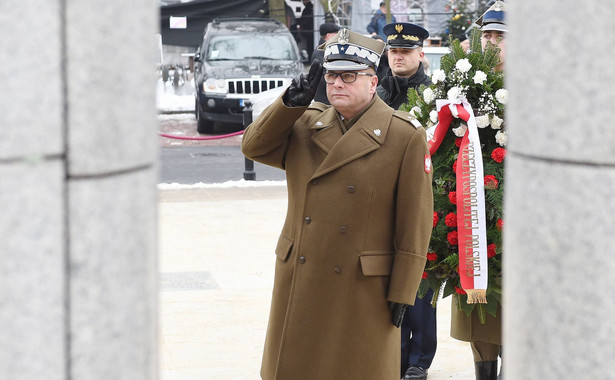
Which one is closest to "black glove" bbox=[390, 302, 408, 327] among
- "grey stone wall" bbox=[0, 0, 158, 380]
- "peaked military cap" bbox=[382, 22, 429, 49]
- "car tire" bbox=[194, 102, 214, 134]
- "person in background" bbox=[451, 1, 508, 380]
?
"person in background" bbox=[451, 1, 508, 380]

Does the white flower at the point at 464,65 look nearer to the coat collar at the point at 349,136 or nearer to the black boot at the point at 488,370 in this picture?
the coat collar at the point at 349,136

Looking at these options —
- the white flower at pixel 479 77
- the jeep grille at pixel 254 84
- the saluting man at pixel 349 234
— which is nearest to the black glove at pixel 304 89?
the saluting man at pixel 349 234

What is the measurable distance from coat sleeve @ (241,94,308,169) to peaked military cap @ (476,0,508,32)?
2.03m

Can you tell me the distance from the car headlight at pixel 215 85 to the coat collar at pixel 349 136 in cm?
1495

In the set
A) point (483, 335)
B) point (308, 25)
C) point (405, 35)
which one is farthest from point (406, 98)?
point (308, 25)

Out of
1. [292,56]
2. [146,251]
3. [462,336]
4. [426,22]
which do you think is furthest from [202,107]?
[146,251]

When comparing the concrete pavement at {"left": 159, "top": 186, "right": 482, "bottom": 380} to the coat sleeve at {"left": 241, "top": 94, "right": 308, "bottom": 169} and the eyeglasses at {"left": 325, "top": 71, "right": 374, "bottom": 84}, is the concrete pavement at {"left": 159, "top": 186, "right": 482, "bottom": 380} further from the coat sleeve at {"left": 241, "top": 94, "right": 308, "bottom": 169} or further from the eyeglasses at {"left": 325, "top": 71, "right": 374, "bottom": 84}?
the eyeglasses at {"left": 325, "top": 71, "right": 374, "bottom": 84}

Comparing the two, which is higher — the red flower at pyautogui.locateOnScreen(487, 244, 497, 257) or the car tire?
the red flower at pyautogui.locateOnScreen(487, 244, 497, 257)

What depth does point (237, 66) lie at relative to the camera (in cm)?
1961

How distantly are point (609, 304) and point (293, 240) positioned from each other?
2.32m

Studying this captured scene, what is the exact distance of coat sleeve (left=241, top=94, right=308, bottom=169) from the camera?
412 centimetres

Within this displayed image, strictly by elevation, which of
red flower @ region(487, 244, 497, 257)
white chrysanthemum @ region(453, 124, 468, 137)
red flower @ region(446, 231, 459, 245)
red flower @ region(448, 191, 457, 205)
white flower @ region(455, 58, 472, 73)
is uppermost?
white flower @ region(455, 58, 472, 73)

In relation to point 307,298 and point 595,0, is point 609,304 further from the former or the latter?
point 307,298

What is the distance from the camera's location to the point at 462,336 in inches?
209
